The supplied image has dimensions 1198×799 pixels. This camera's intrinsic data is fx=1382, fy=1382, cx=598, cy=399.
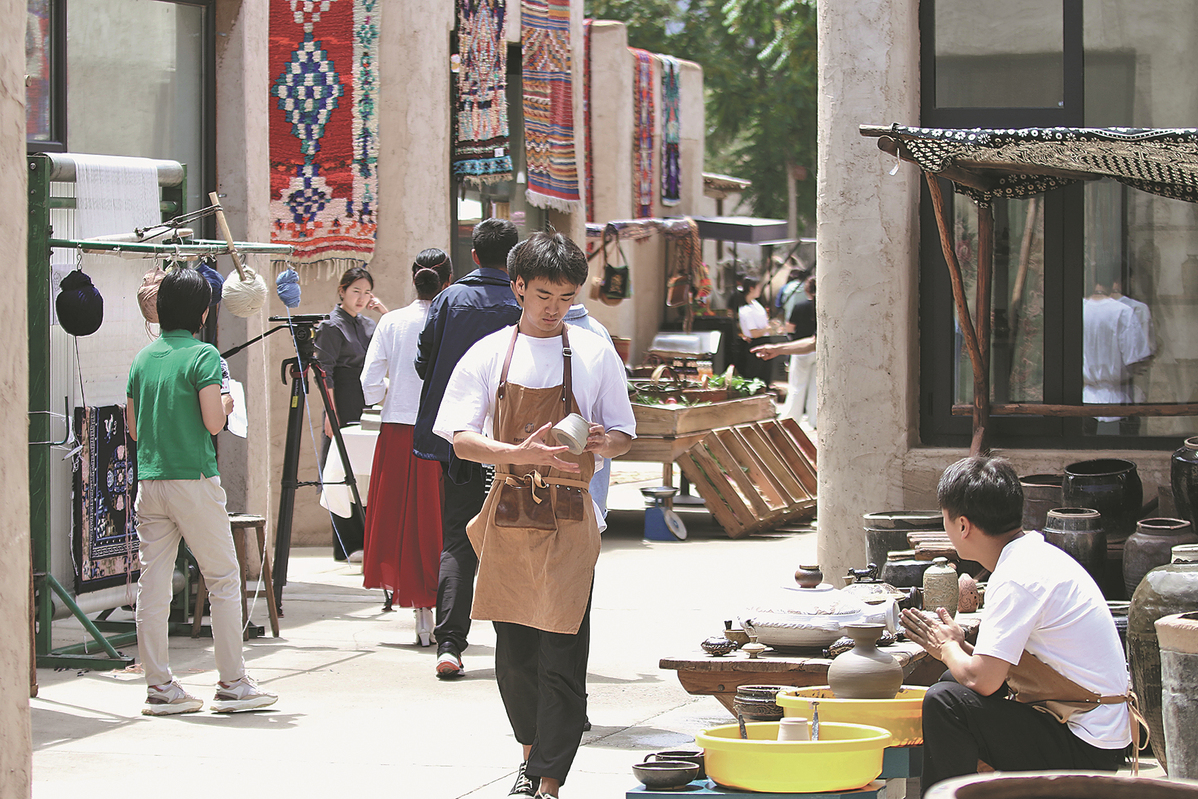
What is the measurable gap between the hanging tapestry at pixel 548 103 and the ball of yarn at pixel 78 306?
799cm

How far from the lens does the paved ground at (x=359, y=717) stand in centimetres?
484

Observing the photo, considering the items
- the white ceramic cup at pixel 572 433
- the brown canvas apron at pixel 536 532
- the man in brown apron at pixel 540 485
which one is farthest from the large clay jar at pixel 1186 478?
the white ceramic cup at pixel 572 433

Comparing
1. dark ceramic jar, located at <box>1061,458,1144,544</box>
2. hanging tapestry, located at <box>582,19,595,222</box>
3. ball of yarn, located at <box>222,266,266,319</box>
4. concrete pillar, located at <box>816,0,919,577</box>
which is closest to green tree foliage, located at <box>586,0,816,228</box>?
hanging tapestry, located at <box>582,19,595,222</box>

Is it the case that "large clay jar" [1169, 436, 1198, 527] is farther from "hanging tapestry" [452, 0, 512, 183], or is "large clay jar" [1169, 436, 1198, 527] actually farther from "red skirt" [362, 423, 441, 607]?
"hanging tapestry" [452, 0, 512, 183]

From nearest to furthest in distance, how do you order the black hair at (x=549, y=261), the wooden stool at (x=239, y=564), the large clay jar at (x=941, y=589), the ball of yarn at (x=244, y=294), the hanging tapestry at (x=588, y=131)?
the black hair at (x=549, y=261), the large clay jar at (x=941, y=589), the ball of yarn at (x=244, y=294), the wooden stool at (x=239, y=564), the hanging tapestry at (x=588, y=131)

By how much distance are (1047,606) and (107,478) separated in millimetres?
4973

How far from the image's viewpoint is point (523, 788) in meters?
4.46

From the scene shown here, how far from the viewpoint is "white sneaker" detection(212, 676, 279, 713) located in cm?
575

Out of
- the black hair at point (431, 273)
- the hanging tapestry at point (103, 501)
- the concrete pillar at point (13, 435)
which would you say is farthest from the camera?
the black hair at point (431, 273)

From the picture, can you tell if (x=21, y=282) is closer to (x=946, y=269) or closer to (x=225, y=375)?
(x=225, y=375)

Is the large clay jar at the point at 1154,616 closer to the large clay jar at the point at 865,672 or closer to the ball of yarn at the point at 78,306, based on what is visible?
the large clay jar at the point at 865,672

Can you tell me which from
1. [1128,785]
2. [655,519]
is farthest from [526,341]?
[655,519]

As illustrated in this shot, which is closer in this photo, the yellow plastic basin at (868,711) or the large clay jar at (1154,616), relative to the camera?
the yellow plastic basin at (868,711)

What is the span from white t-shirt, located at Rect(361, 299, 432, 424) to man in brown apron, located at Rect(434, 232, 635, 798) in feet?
9.33
